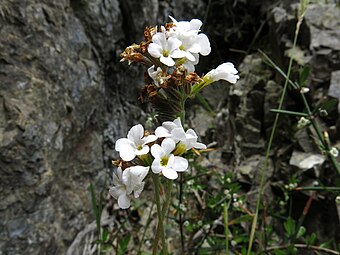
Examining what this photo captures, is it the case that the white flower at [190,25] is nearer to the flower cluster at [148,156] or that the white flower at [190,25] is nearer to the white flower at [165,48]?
the white flower at [165,48]

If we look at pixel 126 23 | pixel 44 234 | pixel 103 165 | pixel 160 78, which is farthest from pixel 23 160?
pixel 126 23

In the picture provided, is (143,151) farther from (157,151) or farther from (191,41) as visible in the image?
(191,41)

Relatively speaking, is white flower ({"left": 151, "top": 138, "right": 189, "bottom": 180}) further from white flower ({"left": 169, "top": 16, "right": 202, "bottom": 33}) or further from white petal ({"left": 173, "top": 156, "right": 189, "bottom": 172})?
white flower ({"left": 169, "top": 16, "right": 202, "bottom": 33})

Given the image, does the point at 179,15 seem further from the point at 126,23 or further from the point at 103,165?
the point at 103,165

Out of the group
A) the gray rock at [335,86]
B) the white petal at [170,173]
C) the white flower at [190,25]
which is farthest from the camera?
the gray rock at [335,86]

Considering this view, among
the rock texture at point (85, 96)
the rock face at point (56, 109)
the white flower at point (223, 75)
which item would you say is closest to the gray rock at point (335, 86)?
the rock texture at point (85, 96)

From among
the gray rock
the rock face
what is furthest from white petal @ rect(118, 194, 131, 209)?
the gray rock
